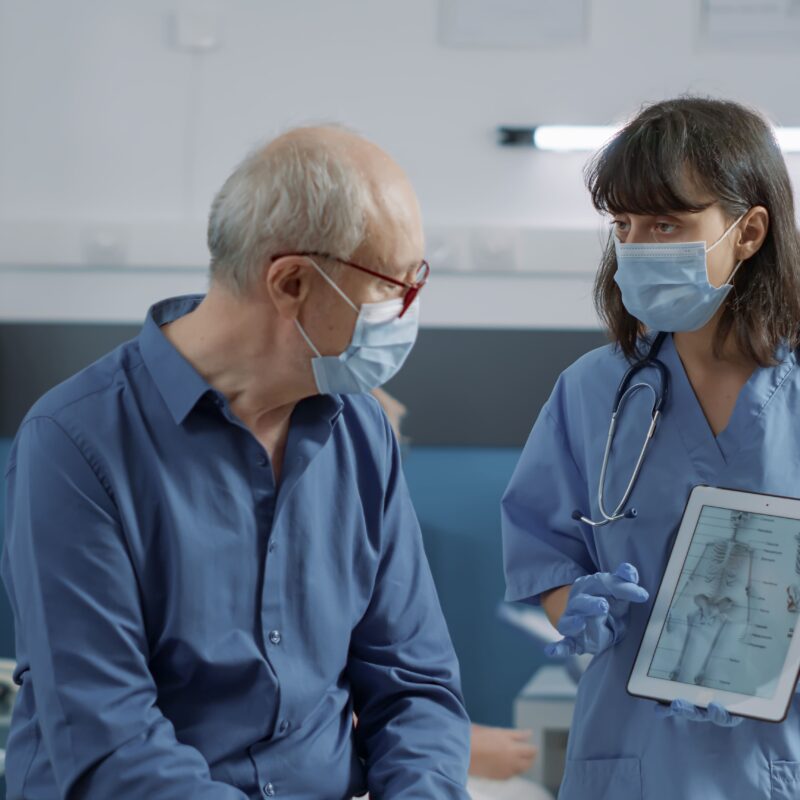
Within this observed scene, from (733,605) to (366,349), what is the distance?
1.86 feet

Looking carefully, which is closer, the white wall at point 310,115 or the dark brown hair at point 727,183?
the dark brown hair at point 727,183

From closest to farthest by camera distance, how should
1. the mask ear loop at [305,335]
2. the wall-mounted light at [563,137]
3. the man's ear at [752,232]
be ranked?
the mask ear loop at [305,335] < the man's ear at [752,232] < the wall-mounted light at [563,137]

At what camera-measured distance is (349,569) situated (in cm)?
133

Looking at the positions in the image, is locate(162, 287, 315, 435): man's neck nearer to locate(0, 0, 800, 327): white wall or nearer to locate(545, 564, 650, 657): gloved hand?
locate(545, 564, 650, 657): gloved hand

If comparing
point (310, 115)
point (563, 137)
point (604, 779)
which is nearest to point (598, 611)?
point (604, 779)

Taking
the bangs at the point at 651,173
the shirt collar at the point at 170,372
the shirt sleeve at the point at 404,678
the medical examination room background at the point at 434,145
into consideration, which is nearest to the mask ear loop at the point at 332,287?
the shirt collar at the point at 170,372

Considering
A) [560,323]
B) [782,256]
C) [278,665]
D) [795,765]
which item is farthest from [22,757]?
[560,323]

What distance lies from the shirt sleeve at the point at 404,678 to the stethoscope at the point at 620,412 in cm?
25

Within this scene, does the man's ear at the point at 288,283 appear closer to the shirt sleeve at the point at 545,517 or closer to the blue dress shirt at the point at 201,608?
the blue dress shirt at the point at 201,608

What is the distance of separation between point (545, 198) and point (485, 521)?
870 millimetres

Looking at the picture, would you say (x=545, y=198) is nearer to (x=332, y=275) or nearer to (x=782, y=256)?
(x=782, y=256)

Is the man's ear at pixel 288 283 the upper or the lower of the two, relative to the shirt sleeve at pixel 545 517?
upper

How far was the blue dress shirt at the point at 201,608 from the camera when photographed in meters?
1.15

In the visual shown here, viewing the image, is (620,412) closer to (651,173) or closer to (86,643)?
(651,173)
